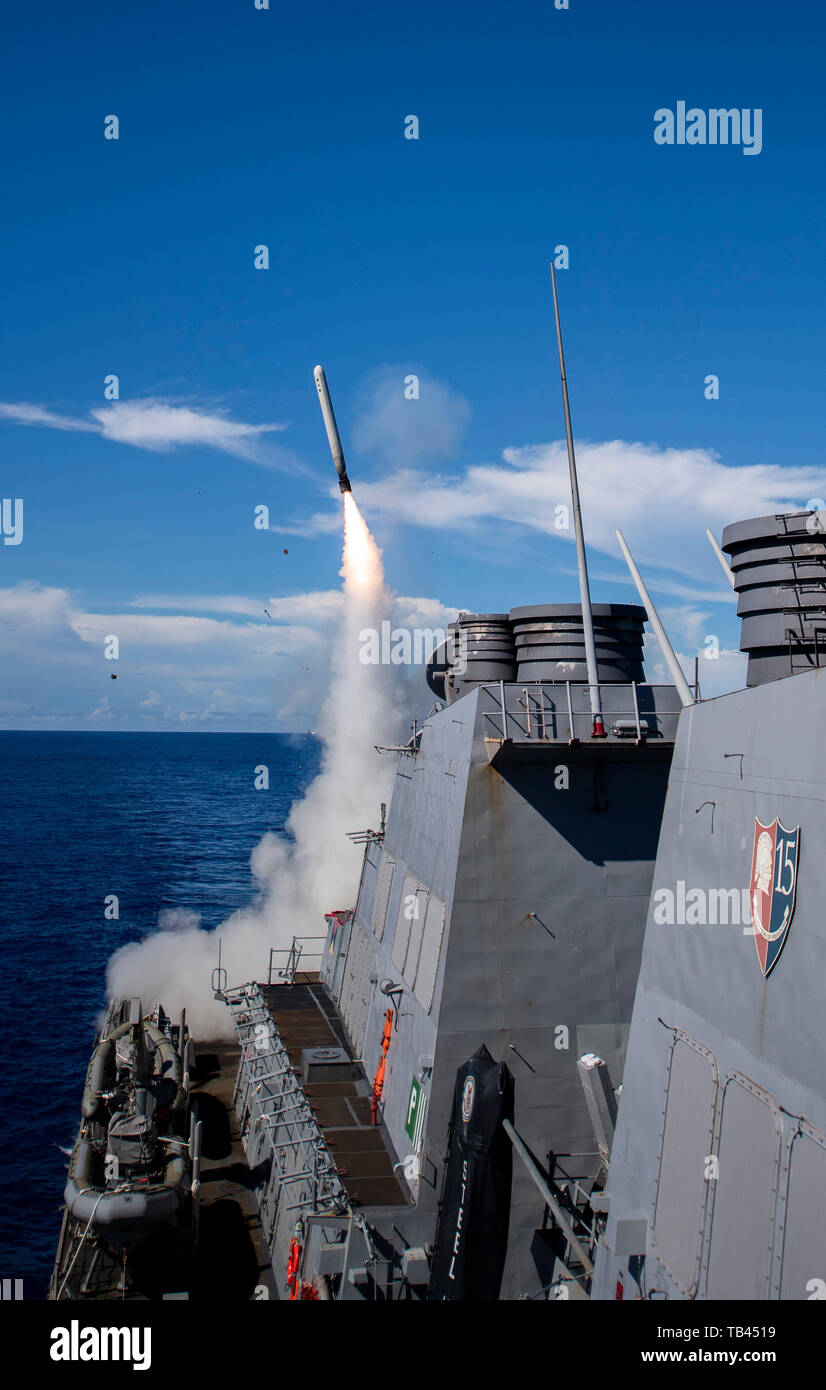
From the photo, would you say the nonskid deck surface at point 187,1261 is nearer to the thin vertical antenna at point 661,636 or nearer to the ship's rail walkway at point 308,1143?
the ship's rail walkway at point 308,1143

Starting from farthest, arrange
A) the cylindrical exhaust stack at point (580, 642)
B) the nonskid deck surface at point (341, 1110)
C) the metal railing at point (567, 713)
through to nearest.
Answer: the cylindrical exhaust stack at point (580, 642) → the metal railing at point (567, 713) → the nonskid deck surface at point (341, 1110)

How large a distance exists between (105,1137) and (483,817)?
1003cm

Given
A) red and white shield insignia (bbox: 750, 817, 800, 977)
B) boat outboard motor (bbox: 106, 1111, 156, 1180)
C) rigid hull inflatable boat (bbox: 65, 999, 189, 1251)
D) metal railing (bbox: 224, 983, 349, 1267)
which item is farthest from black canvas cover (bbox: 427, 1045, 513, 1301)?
boat outboard motor (bbox: 106, 1111, 156, 1180)

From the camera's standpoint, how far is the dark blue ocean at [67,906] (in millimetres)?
28469

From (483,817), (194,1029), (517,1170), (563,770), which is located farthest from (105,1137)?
(194,1029)

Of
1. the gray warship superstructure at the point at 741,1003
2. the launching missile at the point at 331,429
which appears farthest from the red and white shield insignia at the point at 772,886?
the launching missile at the point at 331,429

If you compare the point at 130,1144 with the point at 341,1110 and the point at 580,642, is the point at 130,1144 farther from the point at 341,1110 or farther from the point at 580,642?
the point at 580,642

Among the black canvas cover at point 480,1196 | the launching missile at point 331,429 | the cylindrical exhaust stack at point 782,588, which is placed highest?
the launching missile at point 331,429

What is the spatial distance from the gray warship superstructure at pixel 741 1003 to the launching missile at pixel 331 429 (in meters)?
24.8

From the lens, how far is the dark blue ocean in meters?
28.5

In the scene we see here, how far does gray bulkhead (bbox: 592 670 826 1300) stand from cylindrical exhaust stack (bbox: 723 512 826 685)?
5.56 ft

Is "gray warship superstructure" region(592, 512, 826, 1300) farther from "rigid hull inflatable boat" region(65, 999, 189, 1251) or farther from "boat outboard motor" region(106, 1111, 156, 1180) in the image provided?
"boat outboard motor" region(106, 1111, 156, 1180)

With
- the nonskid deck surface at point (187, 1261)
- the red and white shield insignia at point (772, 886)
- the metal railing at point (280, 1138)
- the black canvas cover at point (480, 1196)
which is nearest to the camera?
the red and white shield insignia at point (772, 886)
